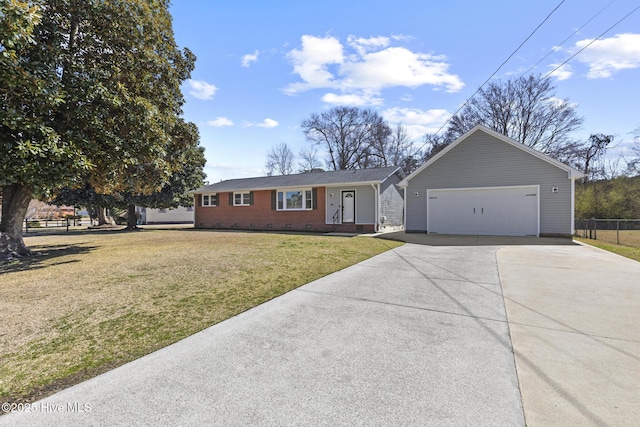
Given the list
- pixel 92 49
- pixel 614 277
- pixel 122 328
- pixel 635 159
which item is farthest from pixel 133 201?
pixel 635 159

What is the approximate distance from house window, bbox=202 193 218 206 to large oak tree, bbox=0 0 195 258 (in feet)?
43.3

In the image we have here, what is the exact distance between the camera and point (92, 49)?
8.09 m

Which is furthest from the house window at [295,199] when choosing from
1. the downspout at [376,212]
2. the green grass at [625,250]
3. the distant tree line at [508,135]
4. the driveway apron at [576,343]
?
the distant tree line at [508,135]

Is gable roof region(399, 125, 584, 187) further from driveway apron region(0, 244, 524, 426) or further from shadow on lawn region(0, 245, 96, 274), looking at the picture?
shadow on lawn region(0, 245, 96, 274)

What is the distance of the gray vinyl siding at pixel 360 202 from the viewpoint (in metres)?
17.6

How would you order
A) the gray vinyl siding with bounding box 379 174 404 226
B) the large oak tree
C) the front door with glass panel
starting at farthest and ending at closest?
1. the front door with glass panel
2. the gray vinyl siding with bounding box 379 174 404 226
3. the large oak tree

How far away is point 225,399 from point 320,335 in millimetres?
1397

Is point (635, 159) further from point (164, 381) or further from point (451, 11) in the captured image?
point (164, 381)

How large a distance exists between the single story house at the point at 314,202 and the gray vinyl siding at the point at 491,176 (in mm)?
2081

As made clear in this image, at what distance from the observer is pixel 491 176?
14.9 m

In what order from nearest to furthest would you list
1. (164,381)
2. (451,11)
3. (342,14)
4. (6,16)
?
(164,381), (6,16), (451,11), (342,14)

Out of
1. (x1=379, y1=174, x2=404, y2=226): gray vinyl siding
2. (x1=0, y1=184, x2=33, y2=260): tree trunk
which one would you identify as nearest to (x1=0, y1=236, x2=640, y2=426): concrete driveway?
(x1=0, y1=184, x2=33, y2=260): tree trunk

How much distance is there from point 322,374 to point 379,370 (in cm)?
50

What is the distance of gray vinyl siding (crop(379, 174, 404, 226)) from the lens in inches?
706
